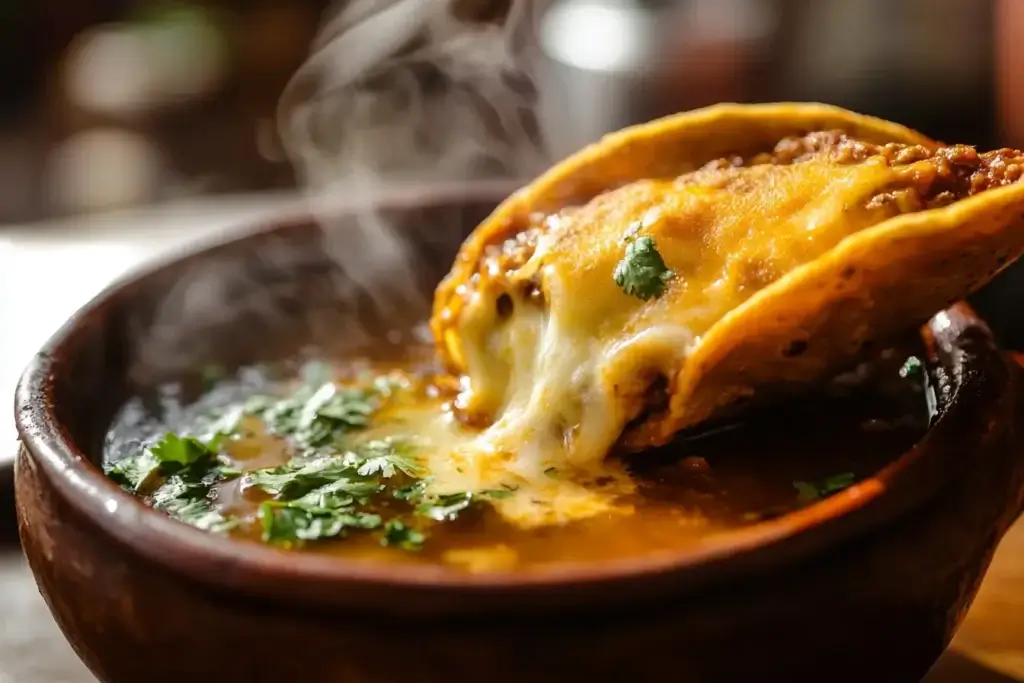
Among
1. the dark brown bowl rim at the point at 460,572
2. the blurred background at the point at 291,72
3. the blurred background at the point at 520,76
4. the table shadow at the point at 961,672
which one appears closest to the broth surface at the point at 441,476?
the dark brown bowl rim at the point at 460,572

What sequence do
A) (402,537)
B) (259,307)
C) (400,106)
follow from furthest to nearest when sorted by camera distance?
(400,106) < (259,307) < (402,537)

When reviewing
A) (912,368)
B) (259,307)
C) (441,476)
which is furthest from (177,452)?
(912,368)

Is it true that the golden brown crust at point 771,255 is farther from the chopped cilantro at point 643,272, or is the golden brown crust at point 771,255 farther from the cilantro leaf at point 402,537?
the cilantro leaf at point 402,537

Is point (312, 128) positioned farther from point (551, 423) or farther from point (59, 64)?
point (59, 64)

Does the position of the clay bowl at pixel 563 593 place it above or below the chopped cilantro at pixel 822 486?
above

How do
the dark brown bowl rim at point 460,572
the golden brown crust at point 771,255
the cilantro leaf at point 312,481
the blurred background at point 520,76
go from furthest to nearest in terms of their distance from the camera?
the blurred background at point 520,76 → the cilantro leaf at point 312,481 → the golden brown crust at point 771,255 → the dark brown bowl rim at point 460,572

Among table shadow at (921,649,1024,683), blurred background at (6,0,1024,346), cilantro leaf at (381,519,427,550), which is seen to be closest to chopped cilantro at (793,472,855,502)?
table shadow at (921,649,1024,683)

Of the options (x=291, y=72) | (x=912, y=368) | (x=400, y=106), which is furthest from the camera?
(x=291, y=72)

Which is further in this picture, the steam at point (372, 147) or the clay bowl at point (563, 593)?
the steam at point (372, 147)

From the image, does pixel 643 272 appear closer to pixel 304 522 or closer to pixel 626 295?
pixel 626 295
